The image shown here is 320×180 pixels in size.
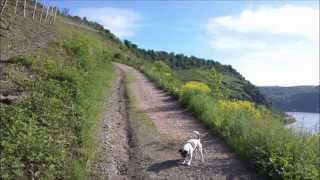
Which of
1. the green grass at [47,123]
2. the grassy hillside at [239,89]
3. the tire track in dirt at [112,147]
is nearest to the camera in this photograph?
the green grass at [47,123]

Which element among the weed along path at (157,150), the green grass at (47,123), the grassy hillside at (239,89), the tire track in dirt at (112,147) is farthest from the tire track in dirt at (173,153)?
the grassy hillside at (239,89)

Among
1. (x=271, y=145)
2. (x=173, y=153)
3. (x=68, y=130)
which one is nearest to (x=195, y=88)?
(x=68, y=130)

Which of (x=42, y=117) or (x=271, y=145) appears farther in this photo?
(x=42, y=117)

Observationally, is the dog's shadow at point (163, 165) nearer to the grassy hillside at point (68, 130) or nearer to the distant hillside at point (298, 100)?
the grassy hillside at point (68, 130)

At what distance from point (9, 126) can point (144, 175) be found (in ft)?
11.4

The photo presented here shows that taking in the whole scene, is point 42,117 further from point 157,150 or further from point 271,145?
point 271,145

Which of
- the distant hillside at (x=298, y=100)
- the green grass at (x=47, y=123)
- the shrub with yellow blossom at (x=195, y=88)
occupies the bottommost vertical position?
the distant hillside at (x=298, y=100)

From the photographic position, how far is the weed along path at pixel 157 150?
1108 cm

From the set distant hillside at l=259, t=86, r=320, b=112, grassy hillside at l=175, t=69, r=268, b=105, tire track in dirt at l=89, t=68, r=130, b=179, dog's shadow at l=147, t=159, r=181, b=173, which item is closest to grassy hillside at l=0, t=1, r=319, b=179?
tire track in dirt at l=89, t=68, r=130, b=179

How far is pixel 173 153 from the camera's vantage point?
1268 centimetres

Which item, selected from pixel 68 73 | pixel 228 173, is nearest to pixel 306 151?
pixel 228 173

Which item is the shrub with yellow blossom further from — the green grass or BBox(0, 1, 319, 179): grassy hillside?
the green grass

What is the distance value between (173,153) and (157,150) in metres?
0.44

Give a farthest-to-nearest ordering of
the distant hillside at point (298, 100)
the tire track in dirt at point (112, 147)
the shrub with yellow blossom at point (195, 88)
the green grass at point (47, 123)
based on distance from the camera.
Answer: the distant hillside at point (298, 100) → the shrub with yellow blossom at point (195, 88) → the tire track in dirt at point (112, 147) → the green grass at point (47, 123)
